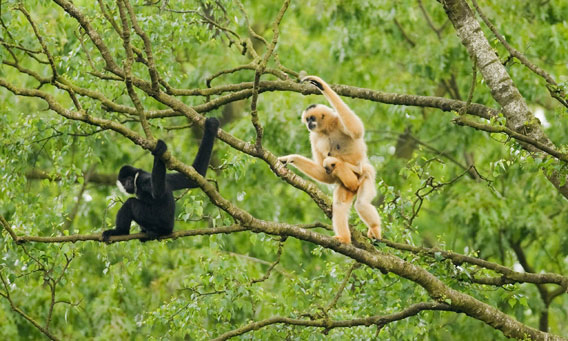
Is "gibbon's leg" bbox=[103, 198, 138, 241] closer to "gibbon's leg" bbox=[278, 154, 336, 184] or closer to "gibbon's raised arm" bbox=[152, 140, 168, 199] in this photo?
"gibbon's raised arm" bbox=[152, 140, 168, 199]

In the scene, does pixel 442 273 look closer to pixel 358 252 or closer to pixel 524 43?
pixel 358 252

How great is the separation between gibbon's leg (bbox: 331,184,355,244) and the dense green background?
653mm

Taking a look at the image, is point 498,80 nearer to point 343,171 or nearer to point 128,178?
point 343,171

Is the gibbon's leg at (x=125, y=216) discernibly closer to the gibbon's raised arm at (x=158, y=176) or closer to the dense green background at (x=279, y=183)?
the dense green background at (x=279, y=183)

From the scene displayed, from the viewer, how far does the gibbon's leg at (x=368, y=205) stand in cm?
859

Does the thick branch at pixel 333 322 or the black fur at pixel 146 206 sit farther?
the black fur at pixel 146 206

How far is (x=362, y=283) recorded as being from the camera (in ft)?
31.8

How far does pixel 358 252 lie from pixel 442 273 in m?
1.70

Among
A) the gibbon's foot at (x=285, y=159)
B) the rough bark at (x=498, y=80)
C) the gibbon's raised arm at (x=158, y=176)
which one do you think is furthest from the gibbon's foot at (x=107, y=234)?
the rough bark at (x=498, y=80)

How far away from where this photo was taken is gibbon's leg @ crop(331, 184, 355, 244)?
8023 mm

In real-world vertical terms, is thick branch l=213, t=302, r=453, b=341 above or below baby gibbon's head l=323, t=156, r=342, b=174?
below

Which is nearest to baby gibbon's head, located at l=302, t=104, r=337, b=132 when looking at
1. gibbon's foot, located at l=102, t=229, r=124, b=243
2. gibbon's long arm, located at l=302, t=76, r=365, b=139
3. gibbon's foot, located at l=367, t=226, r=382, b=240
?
gibbon's long arm, located at l=302, t=76, r=365, b=139

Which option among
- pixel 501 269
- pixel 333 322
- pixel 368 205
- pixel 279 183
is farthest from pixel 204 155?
pixel 279 183

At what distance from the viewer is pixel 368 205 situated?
28.4ft
